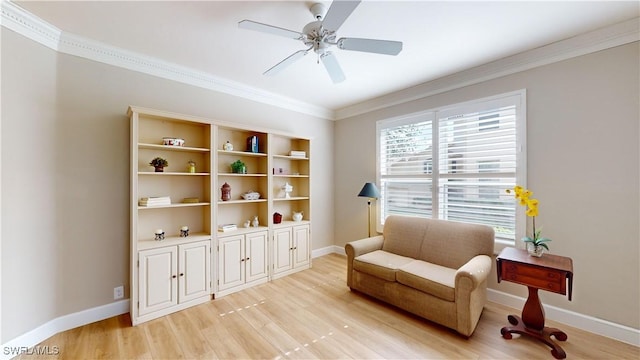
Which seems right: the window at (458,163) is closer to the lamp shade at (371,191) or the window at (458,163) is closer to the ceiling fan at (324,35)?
the lamp shade at (371,191)

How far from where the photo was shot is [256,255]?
11.1ft

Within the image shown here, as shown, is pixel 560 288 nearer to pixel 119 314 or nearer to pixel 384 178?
pixel 384 178

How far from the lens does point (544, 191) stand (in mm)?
2604

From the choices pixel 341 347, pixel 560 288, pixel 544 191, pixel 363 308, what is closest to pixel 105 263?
pixel 341 347

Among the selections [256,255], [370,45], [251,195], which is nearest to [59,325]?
[256,255]

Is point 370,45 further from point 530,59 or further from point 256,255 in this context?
point 256,255

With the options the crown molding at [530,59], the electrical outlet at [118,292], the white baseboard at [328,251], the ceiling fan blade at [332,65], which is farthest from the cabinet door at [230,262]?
the crown molding at [530,59]

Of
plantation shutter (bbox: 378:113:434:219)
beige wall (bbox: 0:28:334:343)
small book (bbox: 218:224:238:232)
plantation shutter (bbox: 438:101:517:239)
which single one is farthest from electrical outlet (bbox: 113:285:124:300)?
plantation shutter (bbox: 438:101:517:239)

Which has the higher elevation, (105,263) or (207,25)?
(207,25)

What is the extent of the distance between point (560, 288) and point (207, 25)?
366cm

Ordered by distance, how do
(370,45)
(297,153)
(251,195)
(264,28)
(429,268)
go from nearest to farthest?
(264,28)
(370,45)
(429,268)
(251,195)
(297,153)

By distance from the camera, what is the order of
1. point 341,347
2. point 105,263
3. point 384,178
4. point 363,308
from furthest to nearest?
point 384,178 → point 363,308 → point 105,263 → point 341,347

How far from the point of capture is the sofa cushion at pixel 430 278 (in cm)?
230

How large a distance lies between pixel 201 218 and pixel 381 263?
230cm
